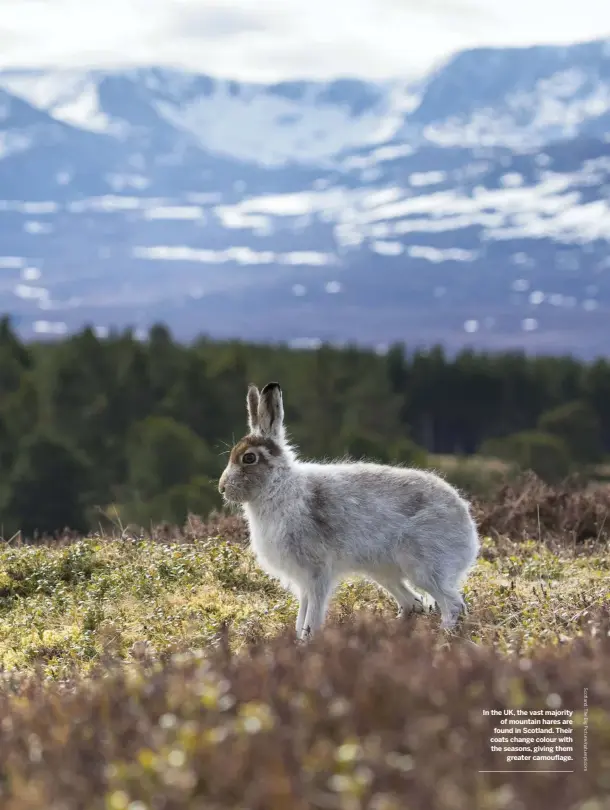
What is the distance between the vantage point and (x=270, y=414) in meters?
10.7

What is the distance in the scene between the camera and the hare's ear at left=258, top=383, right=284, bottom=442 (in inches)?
416

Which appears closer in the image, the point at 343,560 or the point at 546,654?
the point at 546,654

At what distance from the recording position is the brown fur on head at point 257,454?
10.7m

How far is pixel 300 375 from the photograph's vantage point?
106438 mm

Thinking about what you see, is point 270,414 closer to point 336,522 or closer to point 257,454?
point 257,454

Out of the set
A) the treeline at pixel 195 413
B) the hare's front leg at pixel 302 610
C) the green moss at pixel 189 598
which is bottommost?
the treeline at pixel 195 413

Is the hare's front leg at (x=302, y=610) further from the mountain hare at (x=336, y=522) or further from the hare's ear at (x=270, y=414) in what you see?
the hare's ear at (x=270, y=414)

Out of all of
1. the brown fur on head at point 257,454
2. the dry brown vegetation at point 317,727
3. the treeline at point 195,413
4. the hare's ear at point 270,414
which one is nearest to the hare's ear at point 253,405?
the brown fur on head at point 257,454

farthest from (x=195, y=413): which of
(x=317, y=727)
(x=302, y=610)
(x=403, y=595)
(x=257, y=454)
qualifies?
(x=317, y=727)

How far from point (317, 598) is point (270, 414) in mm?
1762

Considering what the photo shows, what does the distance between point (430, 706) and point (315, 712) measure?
515 mm

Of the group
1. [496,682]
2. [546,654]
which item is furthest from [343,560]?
[496,682]

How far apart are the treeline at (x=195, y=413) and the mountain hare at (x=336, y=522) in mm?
48739

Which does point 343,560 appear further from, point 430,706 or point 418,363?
point 418,363
